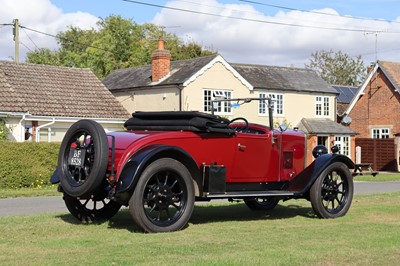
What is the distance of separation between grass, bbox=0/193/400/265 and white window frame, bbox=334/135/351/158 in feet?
98.7

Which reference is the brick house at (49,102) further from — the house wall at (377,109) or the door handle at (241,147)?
the house wall at (377,109)

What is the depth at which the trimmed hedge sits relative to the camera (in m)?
20.5

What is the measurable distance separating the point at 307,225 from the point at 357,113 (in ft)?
118

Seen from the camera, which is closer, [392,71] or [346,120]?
[392,71]

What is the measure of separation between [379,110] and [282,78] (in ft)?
23.2

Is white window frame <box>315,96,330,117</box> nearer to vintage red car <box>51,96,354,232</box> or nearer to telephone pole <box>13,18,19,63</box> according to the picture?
telephone pole <box>13,18,19,63</box>

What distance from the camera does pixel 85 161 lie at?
9250 millimetres

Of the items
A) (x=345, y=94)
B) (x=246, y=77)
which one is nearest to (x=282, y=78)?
(x=246, y=77)

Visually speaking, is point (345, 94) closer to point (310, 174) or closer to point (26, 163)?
point (26, 163)

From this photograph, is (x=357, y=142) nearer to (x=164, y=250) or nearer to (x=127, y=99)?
(x=127, y=99)

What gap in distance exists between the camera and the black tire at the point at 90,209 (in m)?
10.0

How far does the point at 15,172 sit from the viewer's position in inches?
815

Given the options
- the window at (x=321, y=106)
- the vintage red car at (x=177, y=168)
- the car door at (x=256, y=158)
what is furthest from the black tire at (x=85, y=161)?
the window at (x=321, y=106)

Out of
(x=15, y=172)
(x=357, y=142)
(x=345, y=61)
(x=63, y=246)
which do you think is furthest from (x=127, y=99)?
(x=345, y=61)
